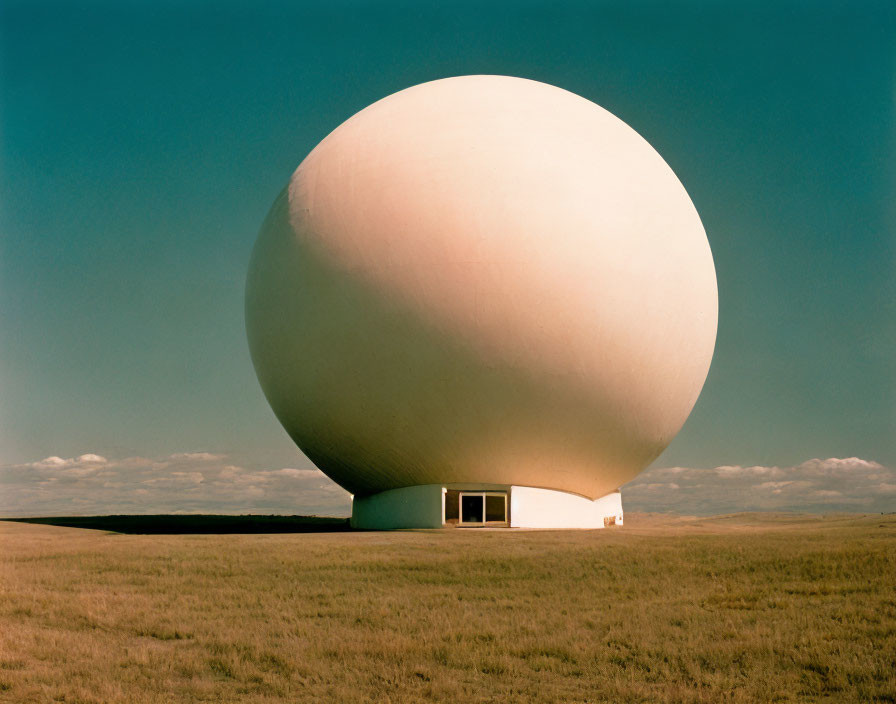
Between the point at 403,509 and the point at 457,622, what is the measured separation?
11.8 meters

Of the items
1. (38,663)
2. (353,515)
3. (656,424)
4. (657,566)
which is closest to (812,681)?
(657,566)

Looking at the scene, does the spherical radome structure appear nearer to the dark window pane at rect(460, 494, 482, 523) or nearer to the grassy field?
the dark window pane at rect(460, 494, 482, 523)

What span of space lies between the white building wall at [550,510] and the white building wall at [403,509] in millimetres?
1902

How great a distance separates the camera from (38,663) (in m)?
7.50

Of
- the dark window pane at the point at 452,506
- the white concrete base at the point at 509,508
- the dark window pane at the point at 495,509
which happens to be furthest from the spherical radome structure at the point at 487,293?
the dark window pane at the point at 495,509

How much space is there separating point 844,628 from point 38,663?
7999 mm

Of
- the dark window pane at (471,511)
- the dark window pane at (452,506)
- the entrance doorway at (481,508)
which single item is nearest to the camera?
the entrance doorway at (481,508)

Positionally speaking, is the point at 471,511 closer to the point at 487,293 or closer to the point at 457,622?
the point at 487,293

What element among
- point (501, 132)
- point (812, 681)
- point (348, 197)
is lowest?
point (812, 681)

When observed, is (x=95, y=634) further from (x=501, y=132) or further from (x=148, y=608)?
(x=501, y=132)

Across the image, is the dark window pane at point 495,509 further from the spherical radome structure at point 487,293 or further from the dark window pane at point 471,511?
the spherical radome structure at point 487,293

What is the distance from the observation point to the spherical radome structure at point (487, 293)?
18000 millimetres

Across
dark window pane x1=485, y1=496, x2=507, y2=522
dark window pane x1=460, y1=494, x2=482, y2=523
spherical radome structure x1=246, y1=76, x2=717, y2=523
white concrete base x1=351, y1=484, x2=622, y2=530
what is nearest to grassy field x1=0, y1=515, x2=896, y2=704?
spherical radome structure x1=246, y1=76, x2=717, y2=523

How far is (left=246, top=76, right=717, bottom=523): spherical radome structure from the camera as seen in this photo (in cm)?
1800
